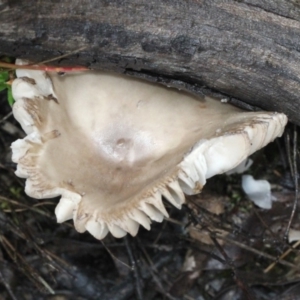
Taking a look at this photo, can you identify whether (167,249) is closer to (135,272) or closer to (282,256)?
(135,272)

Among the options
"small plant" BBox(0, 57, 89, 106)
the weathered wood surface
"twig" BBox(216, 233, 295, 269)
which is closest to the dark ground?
"twig" BBox(216, 233, 295, 269)

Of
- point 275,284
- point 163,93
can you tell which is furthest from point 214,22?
point 275,284

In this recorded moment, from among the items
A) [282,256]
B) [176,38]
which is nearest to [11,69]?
[176,38]

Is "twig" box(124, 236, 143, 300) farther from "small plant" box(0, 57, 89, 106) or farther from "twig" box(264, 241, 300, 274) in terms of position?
"small plant" box(0, 57, 89, 106)

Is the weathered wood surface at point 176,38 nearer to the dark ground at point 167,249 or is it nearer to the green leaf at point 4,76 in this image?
the green leaf at point 4,76

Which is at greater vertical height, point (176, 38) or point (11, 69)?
point (176, 38)

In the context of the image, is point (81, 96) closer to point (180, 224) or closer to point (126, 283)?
point (180, 224)
